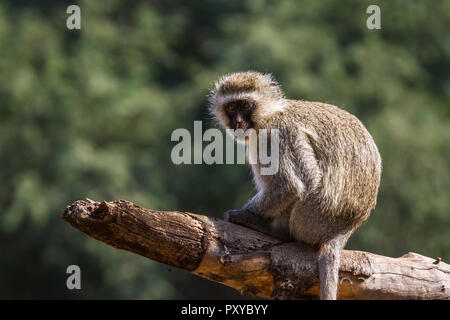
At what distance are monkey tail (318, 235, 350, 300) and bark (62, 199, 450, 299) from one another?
86 mm

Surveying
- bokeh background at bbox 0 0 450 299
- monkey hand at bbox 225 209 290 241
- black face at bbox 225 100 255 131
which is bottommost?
monkey hand at bbox 225 209 290 241

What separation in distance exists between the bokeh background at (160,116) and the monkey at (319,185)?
9.89 meters

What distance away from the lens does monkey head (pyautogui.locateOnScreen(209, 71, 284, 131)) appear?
643cm

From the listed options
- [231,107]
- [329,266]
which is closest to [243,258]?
[329,266]

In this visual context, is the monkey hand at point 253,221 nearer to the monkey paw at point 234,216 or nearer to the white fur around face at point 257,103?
the monkey paw at point 234,216

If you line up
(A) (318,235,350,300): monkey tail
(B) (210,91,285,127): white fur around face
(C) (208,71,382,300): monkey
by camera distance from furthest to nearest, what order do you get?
(B) (210,91,285,127): white fur around face, (C) (208,71,382,300): monkey, (A) (318,235,350,300): monkey tail

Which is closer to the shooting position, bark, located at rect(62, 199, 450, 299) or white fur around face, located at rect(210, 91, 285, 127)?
bark, located at rect(62, 199, 450, 299)

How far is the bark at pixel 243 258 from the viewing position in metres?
4.87

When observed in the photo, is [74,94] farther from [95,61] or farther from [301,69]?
[301,69]

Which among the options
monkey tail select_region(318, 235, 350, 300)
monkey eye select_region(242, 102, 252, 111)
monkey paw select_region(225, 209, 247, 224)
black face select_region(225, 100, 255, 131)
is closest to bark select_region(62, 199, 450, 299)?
monkey tail select_region(318, 235, 350, 300)

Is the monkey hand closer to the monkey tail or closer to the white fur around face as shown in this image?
the monkey tail

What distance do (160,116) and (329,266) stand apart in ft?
47.0

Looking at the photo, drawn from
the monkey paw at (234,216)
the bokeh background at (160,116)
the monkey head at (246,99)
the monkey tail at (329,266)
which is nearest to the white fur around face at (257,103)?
the monkey head at (246,99)

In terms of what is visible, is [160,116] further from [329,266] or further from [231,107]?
[329,266]
